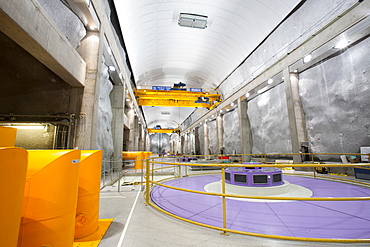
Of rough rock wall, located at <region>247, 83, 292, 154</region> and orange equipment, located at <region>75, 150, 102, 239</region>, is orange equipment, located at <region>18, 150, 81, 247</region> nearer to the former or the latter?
orange equipment, located at <region>75, 150, 102, 239</region>

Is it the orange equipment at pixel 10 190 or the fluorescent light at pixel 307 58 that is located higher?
the fluorescent light at pixel 307 58

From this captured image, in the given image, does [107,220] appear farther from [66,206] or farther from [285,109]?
[285,109]

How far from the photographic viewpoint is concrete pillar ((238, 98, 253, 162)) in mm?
16047

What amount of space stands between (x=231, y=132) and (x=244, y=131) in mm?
3326

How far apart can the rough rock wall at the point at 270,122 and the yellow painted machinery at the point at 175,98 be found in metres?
6.29

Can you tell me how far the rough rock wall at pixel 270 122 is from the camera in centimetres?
1216

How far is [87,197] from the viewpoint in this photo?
2768 mm

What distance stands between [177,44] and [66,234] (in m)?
17.0

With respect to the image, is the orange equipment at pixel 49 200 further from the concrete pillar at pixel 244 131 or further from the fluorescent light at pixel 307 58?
the concrete pillar at pixel 244 131

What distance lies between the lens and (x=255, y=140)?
617 inches

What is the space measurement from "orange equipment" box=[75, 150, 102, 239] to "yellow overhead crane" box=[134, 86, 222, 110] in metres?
17.6

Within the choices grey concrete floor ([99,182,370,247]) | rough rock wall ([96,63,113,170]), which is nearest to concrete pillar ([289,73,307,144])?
grey concrete floor ([99,182,370,247])

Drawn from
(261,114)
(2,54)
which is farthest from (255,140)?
(2,54)

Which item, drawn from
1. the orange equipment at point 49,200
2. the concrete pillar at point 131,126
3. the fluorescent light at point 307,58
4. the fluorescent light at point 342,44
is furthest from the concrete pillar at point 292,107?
the concrete pillar at point 131,126
